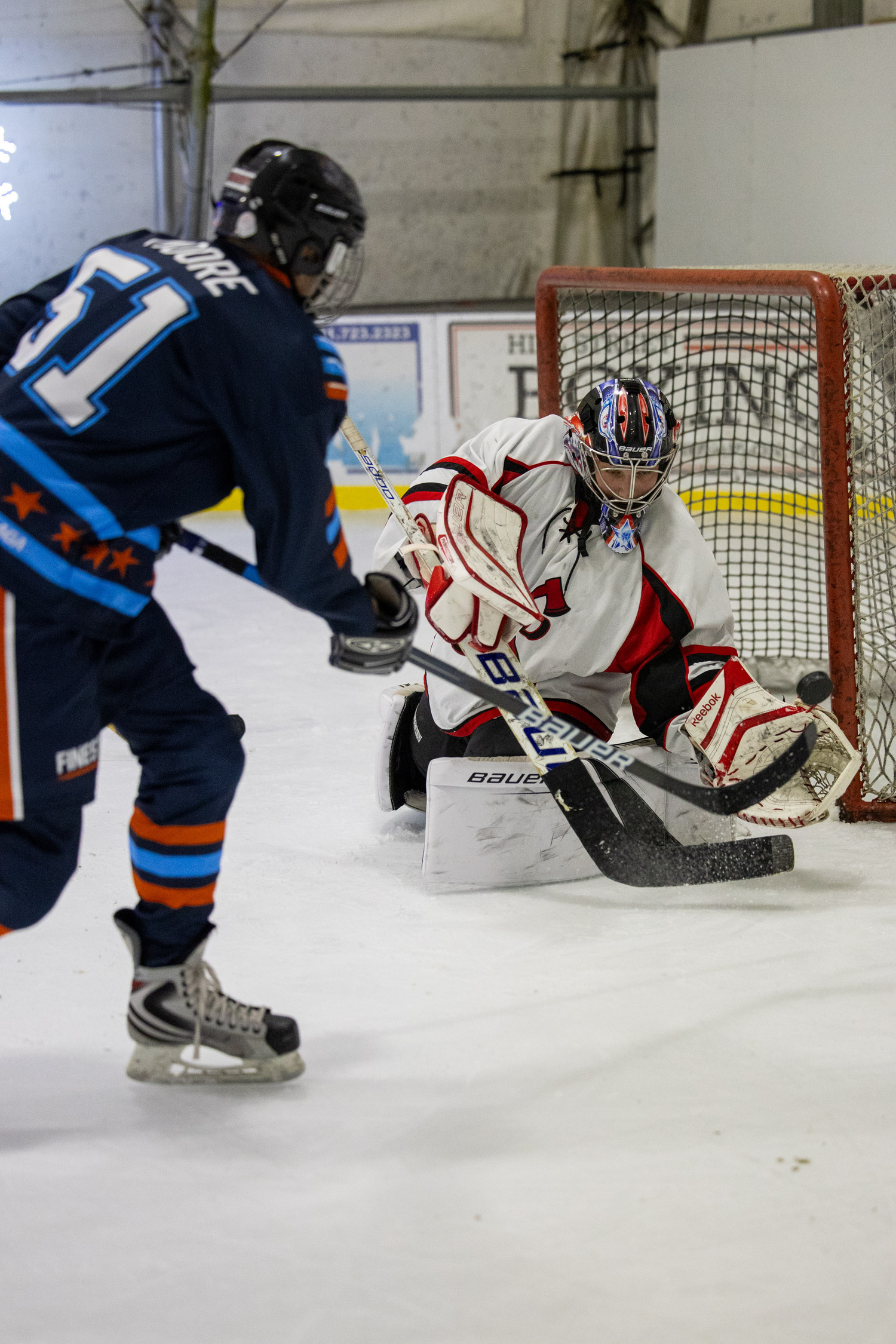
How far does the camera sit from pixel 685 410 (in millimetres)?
4719

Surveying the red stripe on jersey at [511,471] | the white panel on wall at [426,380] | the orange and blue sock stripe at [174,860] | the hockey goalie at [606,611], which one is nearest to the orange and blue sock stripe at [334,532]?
the orange and blue sock stripe at [174,860]

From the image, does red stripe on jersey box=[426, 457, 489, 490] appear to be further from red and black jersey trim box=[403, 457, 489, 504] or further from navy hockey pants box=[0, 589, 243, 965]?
navy hockey pants box=[0, 589, 243, 965]

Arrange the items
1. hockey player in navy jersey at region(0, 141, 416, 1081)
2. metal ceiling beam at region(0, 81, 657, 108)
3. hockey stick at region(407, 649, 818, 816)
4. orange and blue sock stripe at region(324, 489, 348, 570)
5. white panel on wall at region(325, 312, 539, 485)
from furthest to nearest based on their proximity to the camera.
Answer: metal ceiling beam at region(0, 81, 657, 108) < white panel on wall at region(325, 312, 539, 485) < hockey stick at region(407, 649, 818, 816) < orange and blue sock stripe at region(324, 489, 348, 570) < hockey player in navy jersey at region(0, 141, 416, 1081)

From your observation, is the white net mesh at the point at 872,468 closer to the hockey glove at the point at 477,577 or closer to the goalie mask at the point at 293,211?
the hockey glove at the point at 477,577

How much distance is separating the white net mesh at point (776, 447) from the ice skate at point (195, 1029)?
1.50 meters

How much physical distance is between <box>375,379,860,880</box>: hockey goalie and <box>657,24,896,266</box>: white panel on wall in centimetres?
442

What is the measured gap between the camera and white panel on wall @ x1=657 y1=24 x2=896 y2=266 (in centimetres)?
647

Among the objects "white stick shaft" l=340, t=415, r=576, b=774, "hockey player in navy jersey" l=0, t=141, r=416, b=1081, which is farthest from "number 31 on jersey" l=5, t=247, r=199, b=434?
"white stick shaft" l=340, t=415, r=576, b=774

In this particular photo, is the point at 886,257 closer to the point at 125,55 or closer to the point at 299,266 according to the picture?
the point at 125,55

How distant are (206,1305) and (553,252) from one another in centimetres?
772

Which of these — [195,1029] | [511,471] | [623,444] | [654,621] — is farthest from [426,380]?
[195,1029]

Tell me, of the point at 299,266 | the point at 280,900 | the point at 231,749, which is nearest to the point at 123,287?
the point at 299,266

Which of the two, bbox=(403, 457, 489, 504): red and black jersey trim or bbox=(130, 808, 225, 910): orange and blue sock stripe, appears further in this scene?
bbox=(403, 457, 489, 504): red and black jersey trim

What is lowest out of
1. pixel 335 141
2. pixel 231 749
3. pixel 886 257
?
pixel 231 749
